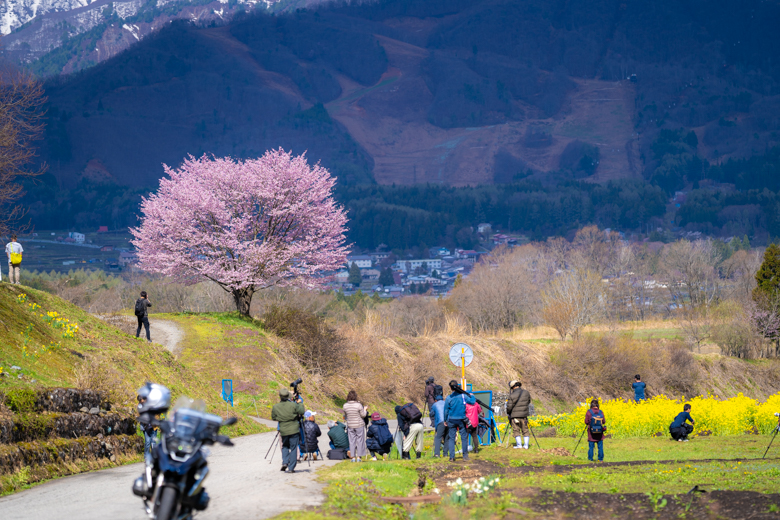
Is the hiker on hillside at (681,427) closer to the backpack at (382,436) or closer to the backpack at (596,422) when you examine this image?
the backpack at (596,422)

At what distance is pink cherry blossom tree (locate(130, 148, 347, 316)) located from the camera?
40500 millimetres

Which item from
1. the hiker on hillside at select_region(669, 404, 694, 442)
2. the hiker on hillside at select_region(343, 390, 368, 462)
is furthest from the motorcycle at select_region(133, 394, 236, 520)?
the hiker on hillside at select_region(669, 404, 694, 442)

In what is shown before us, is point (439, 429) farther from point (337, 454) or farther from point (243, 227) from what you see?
point (243, 227)

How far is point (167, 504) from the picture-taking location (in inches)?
331

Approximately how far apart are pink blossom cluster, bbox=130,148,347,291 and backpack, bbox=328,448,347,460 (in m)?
21.6

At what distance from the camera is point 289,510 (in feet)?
37.5

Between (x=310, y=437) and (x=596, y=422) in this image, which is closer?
(x=310, y=437)

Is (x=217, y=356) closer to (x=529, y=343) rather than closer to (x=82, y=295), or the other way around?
(x=529, y=343)

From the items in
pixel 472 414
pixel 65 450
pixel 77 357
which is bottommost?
pixel 65 450

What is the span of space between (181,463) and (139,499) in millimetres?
4558

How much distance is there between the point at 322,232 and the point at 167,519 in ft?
115

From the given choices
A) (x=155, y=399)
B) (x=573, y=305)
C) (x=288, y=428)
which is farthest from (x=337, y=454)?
(x=573, y=305)

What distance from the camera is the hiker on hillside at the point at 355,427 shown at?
1842 cm

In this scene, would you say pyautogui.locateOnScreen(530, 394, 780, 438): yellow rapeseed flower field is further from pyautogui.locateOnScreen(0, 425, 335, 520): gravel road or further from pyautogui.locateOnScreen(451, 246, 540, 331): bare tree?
pyautogui.locateOnScreen(451, 246, 540, 331): bare tree
